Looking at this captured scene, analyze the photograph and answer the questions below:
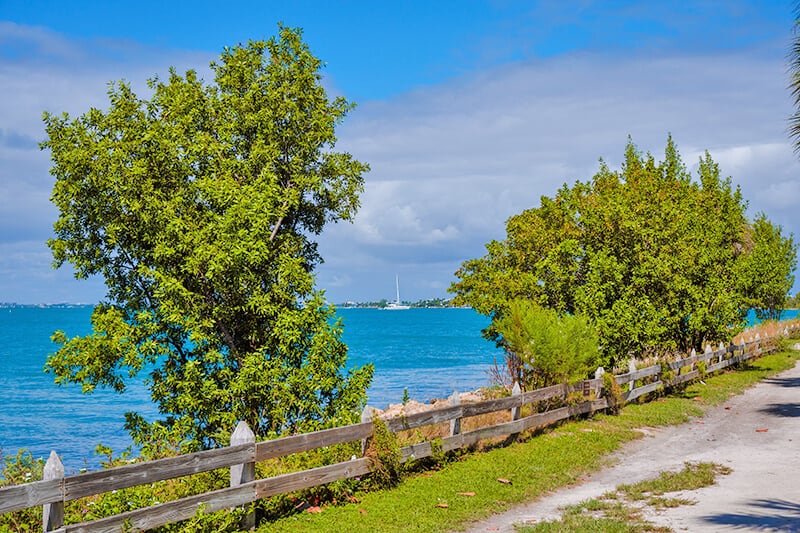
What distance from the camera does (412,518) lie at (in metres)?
11.0

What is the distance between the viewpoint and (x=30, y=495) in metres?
7.73

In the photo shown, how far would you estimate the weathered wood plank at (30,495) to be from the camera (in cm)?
760

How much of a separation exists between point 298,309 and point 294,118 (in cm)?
530

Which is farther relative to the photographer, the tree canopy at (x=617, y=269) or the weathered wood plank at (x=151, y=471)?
the tree canopy at (x=617, y=269)

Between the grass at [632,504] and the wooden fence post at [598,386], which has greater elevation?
the wooden fence post at [598,386]

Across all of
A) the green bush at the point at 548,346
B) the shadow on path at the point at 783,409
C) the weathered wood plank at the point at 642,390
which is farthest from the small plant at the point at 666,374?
the green bush at the point at 548,346

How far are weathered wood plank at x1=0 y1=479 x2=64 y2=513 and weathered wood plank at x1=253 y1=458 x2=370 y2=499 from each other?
9.48ft

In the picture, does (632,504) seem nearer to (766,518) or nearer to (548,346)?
(766,518)

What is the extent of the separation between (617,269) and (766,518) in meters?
16.8

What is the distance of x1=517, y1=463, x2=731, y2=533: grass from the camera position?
10211mm

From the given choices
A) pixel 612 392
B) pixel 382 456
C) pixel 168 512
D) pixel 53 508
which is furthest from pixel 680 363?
pixel 53 508

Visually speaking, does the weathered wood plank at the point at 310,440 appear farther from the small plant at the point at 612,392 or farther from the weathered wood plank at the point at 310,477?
the small plant at the point at 612,392

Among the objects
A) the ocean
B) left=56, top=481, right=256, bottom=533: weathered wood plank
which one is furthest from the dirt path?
the ocean

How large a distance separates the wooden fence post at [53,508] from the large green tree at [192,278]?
297 inches
